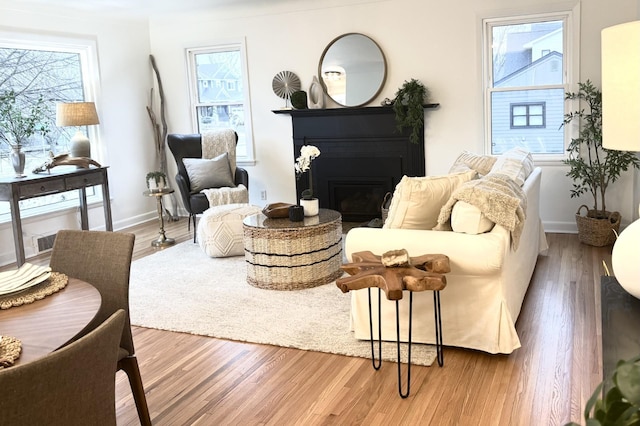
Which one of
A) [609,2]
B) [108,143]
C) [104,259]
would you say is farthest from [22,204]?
[609,2]

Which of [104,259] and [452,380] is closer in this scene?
[104,259]

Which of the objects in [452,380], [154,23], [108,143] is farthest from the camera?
[154,23]

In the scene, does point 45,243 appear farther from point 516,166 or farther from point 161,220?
point 516,166

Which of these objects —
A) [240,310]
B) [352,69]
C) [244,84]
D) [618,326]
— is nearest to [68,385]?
[618,326]

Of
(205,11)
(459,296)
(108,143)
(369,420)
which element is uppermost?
(205,11)

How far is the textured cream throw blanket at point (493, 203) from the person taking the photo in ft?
10.0

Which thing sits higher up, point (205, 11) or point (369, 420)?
point (205, 11)

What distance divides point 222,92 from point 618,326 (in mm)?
6394

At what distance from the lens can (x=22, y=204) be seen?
5945mm

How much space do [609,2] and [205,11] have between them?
13.8ft

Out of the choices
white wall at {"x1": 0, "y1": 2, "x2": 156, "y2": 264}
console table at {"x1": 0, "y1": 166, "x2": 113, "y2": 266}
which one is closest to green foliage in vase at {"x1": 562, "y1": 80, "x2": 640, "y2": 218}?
console table at {"x1": 0, "y1": 166, "x2": 113, "y2": 266}

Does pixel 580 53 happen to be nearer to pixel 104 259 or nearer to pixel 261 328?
pixel 261 328

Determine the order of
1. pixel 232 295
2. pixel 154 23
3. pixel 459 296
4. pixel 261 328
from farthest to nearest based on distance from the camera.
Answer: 1. pixel 154 23
2. pixel 232 295
3. pixel 261 328
4. pixel 459 296

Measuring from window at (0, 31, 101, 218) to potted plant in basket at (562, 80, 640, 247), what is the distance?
4.89 m
